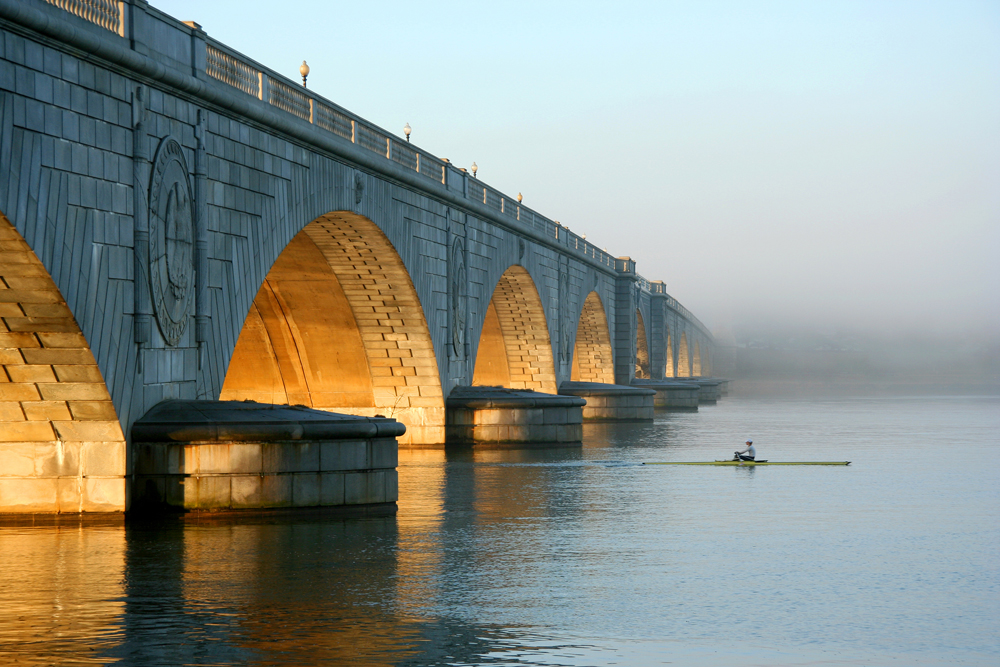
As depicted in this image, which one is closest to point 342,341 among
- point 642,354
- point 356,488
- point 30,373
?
point 356,488

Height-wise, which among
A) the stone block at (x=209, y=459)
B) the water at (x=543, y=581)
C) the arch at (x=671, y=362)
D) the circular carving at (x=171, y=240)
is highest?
the arch at (x=671, y=362)

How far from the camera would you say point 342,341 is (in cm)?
2991

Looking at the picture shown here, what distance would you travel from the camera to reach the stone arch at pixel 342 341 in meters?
28.0

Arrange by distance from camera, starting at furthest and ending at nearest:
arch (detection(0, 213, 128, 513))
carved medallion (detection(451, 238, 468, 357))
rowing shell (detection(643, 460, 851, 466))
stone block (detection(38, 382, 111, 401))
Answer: carved medallion (detection(451, 238, 468, 357)) → rowing shell (detection(643, 460, 851, 466)) → stone block (detection(38, 382, 111, 401)) → arch (detection(0, 213, 128, 513))

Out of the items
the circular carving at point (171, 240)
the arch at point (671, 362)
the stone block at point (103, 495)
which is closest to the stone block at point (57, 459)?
the stone block at point (103, 495)

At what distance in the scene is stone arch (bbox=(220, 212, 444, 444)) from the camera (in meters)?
28.0

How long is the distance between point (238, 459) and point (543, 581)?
5.50 m

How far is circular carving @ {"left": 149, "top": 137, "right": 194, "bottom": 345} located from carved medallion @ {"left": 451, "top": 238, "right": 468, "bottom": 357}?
14520 mm

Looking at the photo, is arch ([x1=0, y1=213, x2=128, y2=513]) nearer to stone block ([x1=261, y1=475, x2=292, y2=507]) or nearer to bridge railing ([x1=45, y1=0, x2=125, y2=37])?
stone block ([x1=261, y1=475, x2=292, y2=507])

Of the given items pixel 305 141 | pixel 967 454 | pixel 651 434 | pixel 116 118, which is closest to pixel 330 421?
pixel 116 118

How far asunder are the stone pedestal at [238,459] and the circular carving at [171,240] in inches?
55.5

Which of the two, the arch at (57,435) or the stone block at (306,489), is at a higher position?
the arch at (57,435)

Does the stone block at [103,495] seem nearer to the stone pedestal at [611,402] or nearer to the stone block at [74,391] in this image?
the stone block at [74,391]

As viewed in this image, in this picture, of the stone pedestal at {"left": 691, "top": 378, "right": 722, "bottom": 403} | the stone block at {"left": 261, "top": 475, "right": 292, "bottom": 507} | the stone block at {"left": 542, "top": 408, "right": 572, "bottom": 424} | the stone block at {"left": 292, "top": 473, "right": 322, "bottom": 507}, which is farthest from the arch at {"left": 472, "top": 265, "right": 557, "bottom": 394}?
the stone pedestal at {"left": 691, "top": 378, "right": 722, "bottom": 403}
